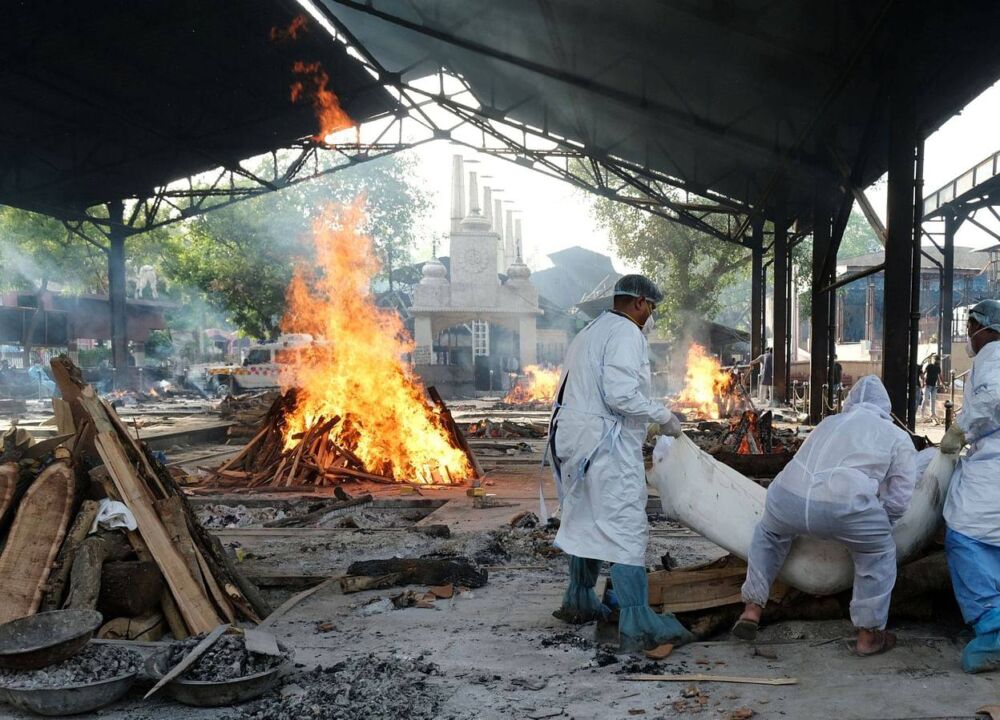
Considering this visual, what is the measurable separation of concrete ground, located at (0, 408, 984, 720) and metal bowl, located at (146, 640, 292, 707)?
→ 47 mm

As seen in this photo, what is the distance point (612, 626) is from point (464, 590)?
1398 mm

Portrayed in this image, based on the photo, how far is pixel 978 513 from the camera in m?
4.02

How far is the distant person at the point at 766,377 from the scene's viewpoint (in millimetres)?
21236

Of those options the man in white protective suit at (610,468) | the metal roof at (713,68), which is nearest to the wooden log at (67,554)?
the man in white protective suit at (610,468)

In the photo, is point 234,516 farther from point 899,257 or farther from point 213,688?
point 899,257

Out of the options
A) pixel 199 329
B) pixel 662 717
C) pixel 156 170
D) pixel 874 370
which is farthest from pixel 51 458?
pixel 199 329

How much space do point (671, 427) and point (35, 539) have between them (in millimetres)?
3570

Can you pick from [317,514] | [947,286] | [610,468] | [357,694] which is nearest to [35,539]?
[357,694]

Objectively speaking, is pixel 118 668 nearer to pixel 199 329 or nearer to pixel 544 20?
Result: pixel 544 20

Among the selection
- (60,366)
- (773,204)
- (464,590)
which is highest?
(773,204)

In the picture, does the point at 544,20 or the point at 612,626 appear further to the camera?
the point at 544,20

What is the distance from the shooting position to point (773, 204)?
63.9 ft

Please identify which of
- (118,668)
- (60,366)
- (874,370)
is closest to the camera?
(118,668)

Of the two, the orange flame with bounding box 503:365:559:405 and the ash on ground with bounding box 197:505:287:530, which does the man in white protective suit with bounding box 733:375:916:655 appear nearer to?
the ash on ground with bounding box 197:505:287:530
